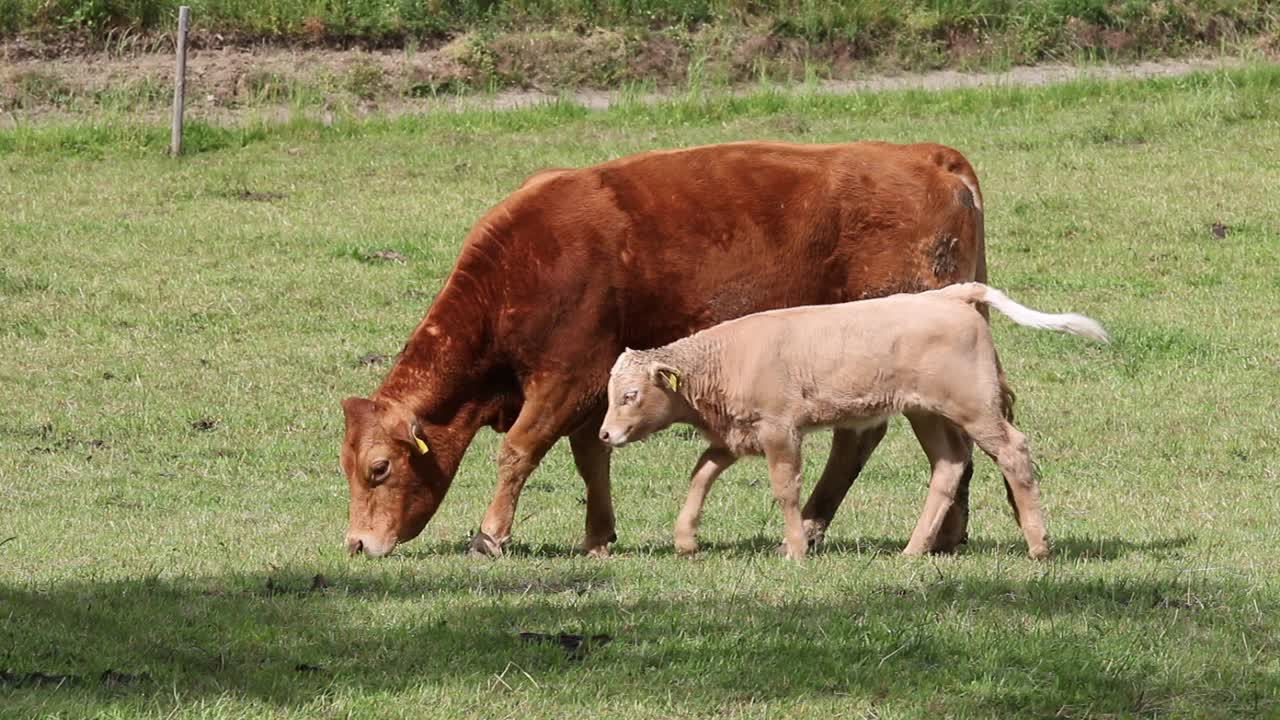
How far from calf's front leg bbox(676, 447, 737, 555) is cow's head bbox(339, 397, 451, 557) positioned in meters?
1.29

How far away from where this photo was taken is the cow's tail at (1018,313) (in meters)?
9.01

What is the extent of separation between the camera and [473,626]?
6.99 m

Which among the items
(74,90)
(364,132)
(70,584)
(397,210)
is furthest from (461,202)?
(70,584)

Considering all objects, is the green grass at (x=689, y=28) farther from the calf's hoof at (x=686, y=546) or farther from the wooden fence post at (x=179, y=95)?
the calf's hoof at (x=686, y=546)

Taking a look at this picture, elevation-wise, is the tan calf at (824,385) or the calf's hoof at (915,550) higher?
the tan calf at (824,385)

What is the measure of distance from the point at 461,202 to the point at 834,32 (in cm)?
895

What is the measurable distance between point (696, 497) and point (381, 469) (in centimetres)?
151

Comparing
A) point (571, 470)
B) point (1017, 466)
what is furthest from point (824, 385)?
point (571, 470)

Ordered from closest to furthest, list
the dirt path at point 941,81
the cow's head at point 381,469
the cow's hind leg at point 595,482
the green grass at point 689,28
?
1. the cow's head at point 381,469
2. the cow's hind leg at point 595,482
3. the dirt path at point 941,81
4. the green grass at point 689,28

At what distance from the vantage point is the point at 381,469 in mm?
9344

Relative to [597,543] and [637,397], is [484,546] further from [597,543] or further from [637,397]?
[637,397]

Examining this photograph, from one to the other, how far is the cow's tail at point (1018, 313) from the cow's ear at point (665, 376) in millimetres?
1338

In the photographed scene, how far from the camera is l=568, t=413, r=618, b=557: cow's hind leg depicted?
9641 millimetres

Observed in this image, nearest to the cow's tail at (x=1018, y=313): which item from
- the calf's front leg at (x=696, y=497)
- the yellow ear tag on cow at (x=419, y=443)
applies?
the calf's front leg at (x=696, y=497)
